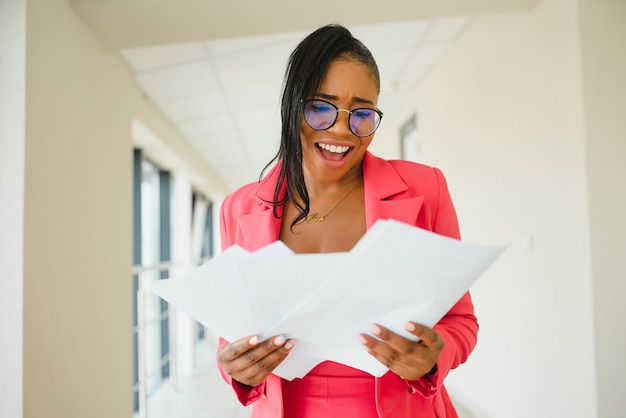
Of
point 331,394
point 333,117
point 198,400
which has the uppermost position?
point 333,117

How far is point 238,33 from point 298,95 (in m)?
1.56

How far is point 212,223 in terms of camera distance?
9656 mm

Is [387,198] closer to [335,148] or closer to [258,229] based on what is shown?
[335,148]

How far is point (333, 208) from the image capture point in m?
1.12

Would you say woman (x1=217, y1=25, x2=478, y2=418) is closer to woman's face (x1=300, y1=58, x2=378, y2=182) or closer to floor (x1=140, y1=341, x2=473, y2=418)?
woman's face (x1=300, y1=58, x2=378, y2=182)

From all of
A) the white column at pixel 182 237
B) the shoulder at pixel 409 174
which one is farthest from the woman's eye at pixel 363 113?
the white column at pixel 182 237

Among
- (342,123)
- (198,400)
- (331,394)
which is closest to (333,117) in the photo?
(342,123)

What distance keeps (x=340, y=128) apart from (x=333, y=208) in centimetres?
23

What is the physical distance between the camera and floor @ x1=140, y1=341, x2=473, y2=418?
405cm
